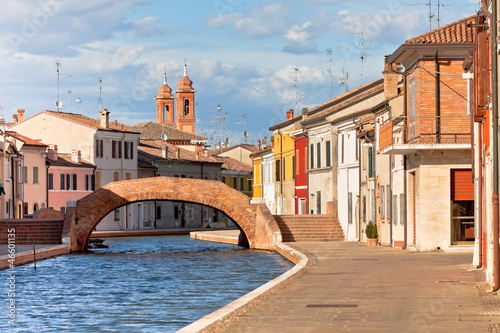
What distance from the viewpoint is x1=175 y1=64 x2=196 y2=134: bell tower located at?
5231 inches

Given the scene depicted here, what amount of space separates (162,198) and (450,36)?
21648 millimetres

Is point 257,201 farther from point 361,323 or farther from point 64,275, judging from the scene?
point 361,323

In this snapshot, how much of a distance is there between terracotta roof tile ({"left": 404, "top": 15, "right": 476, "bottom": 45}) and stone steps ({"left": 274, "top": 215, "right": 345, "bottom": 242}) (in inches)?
688

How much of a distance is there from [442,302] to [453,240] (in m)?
16.5

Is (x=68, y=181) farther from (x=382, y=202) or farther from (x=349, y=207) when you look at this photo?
(x=382, y=202)

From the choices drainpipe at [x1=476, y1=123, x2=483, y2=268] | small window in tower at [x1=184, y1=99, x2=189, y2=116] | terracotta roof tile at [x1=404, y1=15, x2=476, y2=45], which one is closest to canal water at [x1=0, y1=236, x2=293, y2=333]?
drainpipe at [x1=476, y1=123, x2=483, y2=268]

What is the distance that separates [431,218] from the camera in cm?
3266

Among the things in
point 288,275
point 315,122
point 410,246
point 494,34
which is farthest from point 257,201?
point 494,34

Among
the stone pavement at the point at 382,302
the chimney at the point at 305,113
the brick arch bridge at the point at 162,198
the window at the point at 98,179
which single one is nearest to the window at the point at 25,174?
the window at the point at 98,179

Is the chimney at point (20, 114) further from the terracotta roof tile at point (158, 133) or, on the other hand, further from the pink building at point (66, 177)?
the terracotta roof tile at point (158, 133)

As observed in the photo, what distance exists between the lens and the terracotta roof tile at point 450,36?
31625 millimetres

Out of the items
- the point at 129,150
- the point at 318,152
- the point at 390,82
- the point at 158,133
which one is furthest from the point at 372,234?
the point at 158,133

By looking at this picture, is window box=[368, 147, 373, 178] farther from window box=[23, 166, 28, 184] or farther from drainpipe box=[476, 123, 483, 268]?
window box=[23, 166, 28, 184]

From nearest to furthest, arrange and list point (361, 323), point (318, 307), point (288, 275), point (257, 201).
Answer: point (361, 323), point (318, 307), point (288, 275), point (257, 201)
